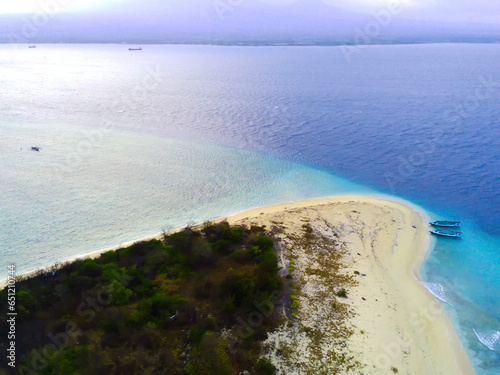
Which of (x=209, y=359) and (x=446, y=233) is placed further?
(x=446, y=233)

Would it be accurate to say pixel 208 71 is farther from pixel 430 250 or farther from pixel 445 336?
pixel 445 336

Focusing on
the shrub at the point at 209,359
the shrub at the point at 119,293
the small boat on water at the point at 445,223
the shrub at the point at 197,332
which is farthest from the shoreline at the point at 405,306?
the shrub at the point at 197,332

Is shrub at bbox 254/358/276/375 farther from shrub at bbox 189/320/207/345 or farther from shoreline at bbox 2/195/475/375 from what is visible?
shoreline at bbox 2/195/475/375

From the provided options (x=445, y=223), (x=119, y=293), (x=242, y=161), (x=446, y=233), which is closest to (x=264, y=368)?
(x=119, y=293)

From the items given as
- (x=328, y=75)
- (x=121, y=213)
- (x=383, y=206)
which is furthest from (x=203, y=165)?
(x=328, y=75)

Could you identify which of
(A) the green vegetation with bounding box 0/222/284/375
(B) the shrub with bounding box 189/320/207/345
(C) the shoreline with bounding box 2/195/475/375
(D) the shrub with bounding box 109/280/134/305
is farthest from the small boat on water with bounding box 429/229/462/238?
(D) the shrub with bounding box 109/280/134/305

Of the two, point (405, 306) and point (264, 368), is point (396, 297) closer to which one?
point (405, 306)

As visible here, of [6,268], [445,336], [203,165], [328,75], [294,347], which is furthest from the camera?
[328,75]
